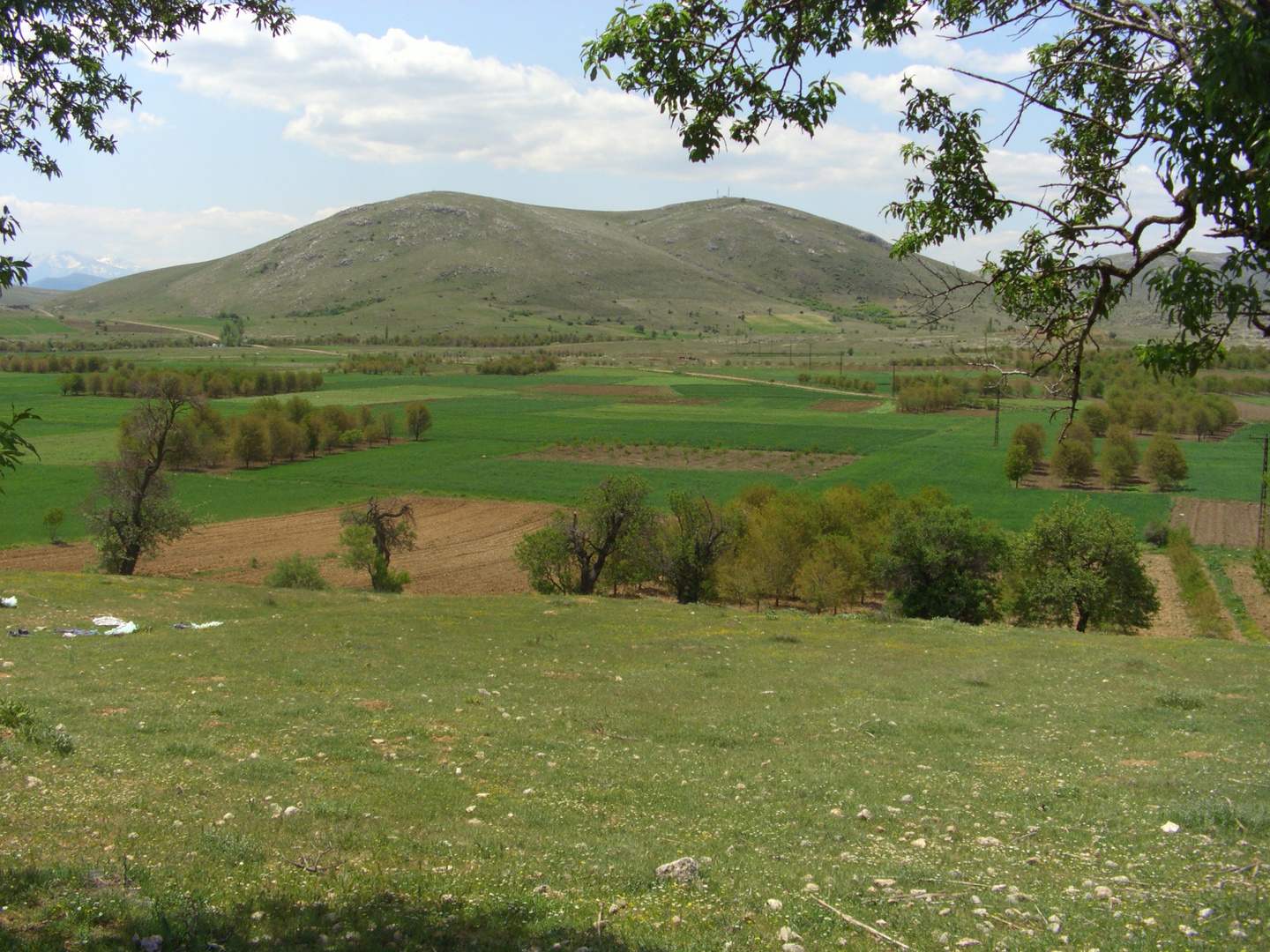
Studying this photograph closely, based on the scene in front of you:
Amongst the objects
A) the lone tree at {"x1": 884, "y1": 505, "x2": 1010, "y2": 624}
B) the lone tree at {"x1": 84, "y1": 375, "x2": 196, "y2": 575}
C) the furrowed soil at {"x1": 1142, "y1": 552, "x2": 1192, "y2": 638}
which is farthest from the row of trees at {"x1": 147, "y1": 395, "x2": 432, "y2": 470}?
the furrowed soil at {"x1": 1142, "y1": 552, "x2": 1192, "y2": 638}

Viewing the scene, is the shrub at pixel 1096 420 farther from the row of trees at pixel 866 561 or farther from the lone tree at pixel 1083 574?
the lone tree at pixel 1083 574

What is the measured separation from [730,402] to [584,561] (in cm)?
10860

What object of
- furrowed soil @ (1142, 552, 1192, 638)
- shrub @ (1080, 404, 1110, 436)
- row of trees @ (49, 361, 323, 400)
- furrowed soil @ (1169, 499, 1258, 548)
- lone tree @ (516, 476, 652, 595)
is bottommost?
furrowed soil @ (1142, 552, 1192, 638)

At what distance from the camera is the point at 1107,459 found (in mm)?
92938

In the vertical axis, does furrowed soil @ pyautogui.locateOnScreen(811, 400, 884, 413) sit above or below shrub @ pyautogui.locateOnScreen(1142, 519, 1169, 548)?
above

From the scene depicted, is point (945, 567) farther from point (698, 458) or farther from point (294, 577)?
point (698, 458)

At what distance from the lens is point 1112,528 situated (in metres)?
45.7

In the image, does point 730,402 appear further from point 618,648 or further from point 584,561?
point 618,648

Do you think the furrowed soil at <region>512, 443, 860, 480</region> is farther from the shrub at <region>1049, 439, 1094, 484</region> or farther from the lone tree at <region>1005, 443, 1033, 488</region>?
the shrub at <region>1049, 439, 1094, 484</region>

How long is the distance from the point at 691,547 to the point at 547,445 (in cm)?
6488

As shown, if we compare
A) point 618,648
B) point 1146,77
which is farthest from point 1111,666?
point 1146,77

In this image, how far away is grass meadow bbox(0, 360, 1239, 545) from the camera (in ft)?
256

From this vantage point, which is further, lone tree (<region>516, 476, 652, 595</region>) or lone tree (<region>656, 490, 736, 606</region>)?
lone tree (<region>656, 490, 736, 606</region>)

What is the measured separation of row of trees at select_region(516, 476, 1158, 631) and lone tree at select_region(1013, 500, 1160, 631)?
66 mm
